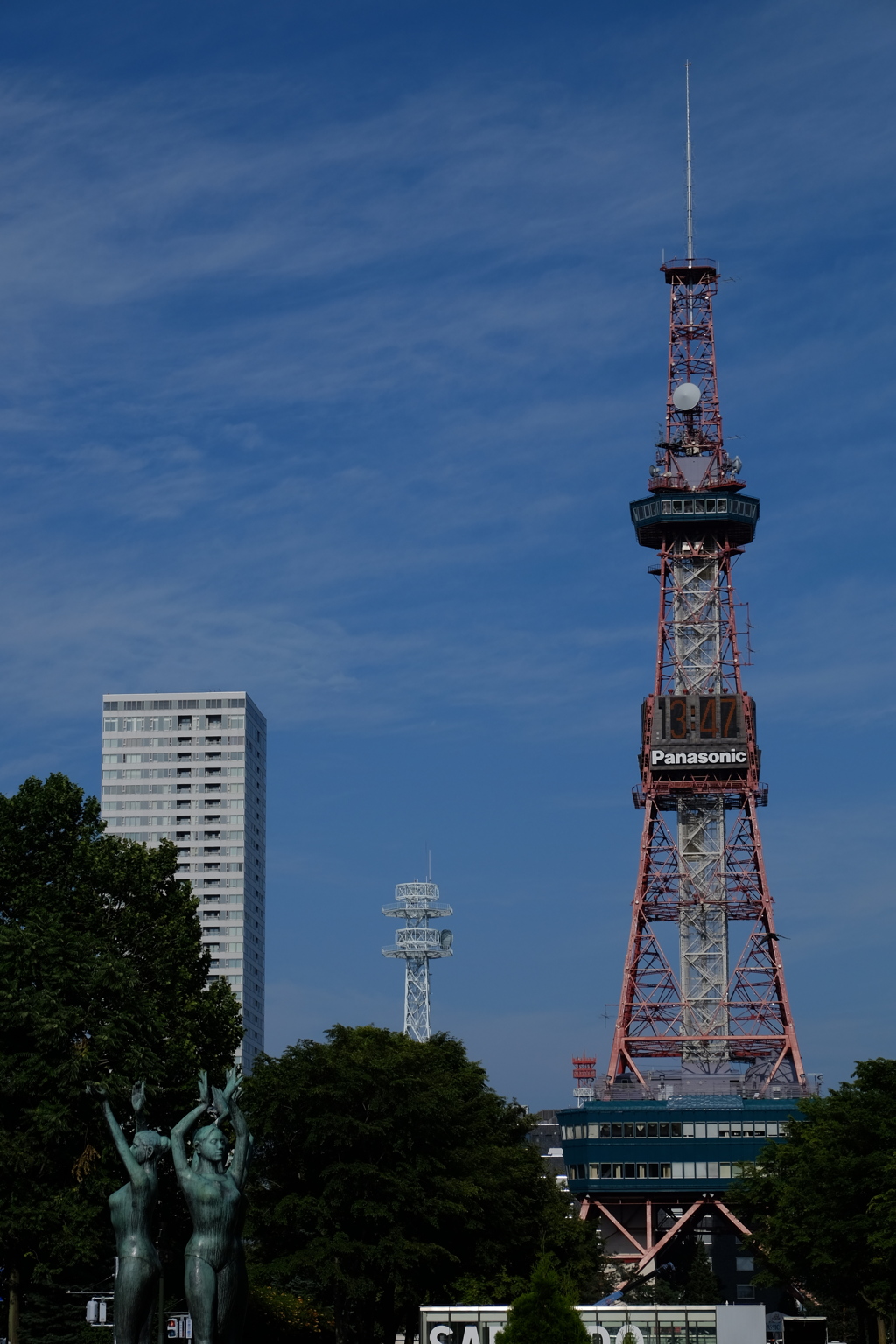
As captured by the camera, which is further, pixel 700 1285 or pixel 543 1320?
pixel 700 1285

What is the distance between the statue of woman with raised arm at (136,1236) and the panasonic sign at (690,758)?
122 meters

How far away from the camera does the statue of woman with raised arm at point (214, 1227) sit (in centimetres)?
3731

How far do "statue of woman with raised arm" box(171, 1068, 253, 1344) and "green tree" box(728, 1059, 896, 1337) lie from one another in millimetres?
47044

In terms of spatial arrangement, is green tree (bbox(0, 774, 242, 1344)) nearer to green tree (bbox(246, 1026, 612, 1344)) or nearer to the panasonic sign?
green tree (bbox(246, 1026, 612, 1344))

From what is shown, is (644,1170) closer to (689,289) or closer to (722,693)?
(722,693)

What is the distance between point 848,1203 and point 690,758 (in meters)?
75.6

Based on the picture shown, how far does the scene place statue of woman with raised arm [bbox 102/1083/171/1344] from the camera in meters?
39.7

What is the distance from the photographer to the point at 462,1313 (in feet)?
244

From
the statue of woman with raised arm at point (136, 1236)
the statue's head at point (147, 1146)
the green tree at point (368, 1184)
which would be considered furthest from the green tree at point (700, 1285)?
the statue's head at point (147, 1146)

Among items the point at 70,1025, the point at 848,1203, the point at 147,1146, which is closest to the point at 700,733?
the point at 848,1203

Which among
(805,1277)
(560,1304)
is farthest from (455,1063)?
(560,1304)

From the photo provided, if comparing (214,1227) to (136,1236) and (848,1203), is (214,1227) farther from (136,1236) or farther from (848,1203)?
(848,1203)

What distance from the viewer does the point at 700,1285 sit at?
486 feet

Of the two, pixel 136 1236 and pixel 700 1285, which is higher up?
pixel 136 1236
